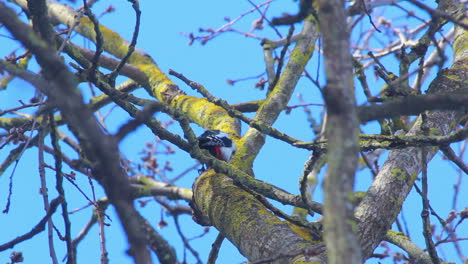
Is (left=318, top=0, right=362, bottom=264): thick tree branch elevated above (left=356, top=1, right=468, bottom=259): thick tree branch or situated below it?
below

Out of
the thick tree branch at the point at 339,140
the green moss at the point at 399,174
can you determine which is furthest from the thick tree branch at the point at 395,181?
the thick tree branch at the point at 339,140

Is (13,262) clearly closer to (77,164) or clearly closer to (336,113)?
(77,164)

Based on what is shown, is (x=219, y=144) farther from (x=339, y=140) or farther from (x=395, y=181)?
(x=339, y=140)

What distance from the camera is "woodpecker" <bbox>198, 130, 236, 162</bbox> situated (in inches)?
150

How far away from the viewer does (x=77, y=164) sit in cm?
183

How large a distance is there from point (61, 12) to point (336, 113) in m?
4.97

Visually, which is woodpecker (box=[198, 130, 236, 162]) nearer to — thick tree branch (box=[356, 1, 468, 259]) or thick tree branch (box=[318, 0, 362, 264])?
thick tree branch (box=[356, 1, 468, 259])

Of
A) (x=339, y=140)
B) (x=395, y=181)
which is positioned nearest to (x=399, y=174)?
(x=395, y=181)

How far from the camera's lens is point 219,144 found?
12.8ft

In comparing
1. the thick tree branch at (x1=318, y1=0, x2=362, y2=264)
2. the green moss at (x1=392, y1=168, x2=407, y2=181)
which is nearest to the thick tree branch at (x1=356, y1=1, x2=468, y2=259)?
the green moss at (x1=392, y1=168, x2=407, y2=181)

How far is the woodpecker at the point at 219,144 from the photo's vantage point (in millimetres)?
3798

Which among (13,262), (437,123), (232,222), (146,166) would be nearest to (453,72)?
(437,123)

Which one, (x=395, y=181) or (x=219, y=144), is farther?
(x=219, y=144)

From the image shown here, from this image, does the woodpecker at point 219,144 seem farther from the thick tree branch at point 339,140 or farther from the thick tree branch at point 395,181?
the thick tree branch at point 339,140
